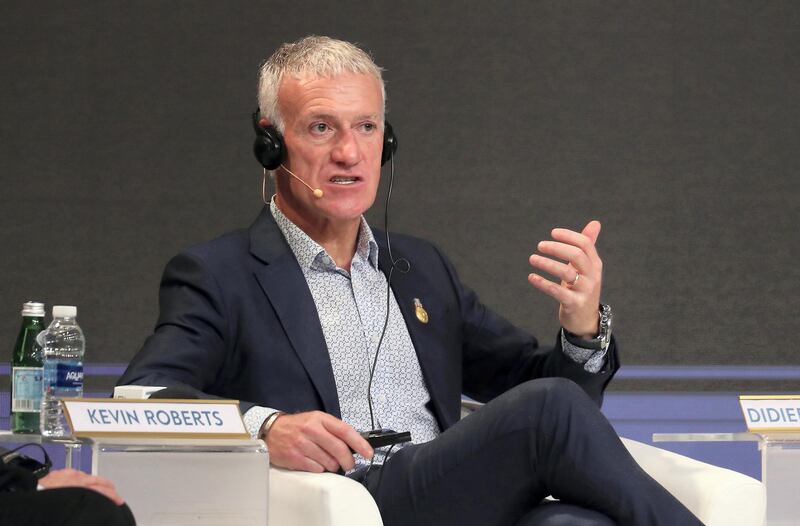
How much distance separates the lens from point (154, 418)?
5.96ft

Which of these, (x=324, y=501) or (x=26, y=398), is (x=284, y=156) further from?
(x=324, y=501)

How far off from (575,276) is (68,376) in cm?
92

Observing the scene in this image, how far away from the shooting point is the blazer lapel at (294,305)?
7.80ft

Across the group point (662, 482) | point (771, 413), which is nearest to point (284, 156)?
point (662, 482)

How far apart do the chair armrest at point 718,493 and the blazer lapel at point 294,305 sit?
648 mm

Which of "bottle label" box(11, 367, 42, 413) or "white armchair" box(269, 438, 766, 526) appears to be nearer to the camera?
"white armchair" box(269, 438, 766, 526)

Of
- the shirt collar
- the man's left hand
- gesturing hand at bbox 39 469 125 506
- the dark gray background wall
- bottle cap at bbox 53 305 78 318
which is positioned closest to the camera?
gesturing hand at bbox 39 469 125 506

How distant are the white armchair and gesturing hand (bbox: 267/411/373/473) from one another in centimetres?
2

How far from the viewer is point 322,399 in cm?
237

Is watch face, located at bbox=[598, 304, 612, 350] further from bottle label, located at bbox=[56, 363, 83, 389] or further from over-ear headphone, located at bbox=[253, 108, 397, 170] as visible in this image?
bottle label, located at bbox=[56, 363, 83, 389]

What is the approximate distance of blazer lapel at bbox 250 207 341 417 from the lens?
7.80ft

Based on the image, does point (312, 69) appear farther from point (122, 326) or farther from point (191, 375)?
point (122, 326)

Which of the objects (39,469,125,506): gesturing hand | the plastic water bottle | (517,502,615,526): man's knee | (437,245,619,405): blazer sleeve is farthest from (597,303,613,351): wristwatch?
(39,469,125,506): gesturing hand

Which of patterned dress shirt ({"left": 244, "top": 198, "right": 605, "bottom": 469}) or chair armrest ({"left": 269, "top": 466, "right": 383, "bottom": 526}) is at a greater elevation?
patterned dress shirt ({"left": 244, "top": 198, "right": 605, "bottom": 469})
